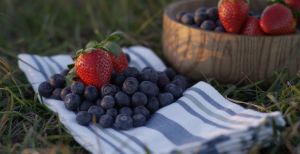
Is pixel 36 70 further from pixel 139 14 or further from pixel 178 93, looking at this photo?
pixel 139 14

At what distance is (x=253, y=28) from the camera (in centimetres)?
197

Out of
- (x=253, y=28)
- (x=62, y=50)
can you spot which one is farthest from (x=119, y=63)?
(x=62, y=50)

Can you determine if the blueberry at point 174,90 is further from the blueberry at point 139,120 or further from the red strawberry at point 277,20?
the red strawberry at point 277,20

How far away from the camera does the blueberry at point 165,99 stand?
1.82 m

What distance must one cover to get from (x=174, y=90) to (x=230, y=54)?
0.29 m

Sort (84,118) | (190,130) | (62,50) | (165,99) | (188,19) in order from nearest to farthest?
1. (190,130)
2. (84,118)
3. (165,99)
4. (188,19)
5. (62,50)

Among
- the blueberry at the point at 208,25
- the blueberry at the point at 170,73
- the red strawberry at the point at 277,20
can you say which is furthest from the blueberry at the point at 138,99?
the red strawberry at the point at 277,20

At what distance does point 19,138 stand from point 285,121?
92 cm

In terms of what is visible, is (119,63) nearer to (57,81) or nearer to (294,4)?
(57,81)

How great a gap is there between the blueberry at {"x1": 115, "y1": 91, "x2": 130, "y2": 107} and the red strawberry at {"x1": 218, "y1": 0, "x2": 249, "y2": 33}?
1.80 ft

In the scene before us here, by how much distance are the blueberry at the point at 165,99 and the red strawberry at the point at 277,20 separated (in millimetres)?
481

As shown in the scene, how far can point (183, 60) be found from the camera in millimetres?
2152

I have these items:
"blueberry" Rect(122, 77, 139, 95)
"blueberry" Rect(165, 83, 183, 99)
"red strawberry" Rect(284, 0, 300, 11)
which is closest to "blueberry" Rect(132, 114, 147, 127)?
"blueberry" Rect(122, 77, 139, 95)

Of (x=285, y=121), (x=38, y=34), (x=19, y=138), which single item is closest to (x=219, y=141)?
(x=285, y=121)
